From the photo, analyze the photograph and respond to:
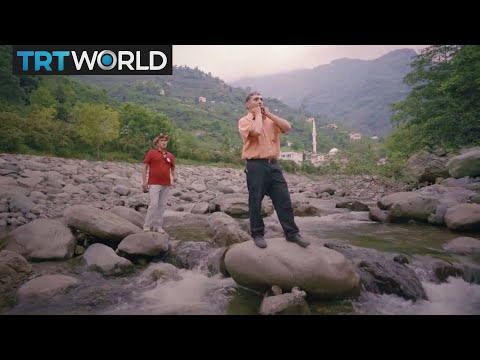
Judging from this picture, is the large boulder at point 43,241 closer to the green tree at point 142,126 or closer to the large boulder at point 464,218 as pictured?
the large boulder at point 464,218

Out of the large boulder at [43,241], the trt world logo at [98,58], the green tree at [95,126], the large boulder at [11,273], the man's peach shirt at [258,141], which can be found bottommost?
the large boulder at [11,273]

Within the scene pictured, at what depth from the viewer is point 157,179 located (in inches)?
238

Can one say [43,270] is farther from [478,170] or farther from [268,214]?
[478,170]

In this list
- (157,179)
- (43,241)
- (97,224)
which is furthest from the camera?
(157,179)

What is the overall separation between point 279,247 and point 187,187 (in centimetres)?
1316

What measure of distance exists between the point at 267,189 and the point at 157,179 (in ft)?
8.61

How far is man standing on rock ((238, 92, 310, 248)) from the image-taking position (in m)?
4.07

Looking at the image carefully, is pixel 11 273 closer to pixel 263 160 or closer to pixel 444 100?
pixel 263 160

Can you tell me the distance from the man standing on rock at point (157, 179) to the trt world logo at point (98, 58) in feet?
5.13

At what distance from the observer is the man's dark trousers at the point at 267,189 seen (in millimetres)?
4109

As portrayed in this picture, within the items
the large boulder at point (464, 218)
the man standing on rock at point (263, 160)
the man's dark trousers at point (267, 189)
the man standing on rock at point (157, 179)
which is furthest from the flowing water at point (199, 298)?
the large boulder at point (464, 218)

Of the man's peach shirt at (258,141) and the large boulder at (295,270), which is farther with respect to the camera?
the man's peach shirt at (258,141)

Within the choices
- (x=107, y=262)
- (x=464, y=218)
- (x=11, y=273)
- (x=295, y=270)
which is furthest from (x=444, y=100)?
(x=11, y=273)
